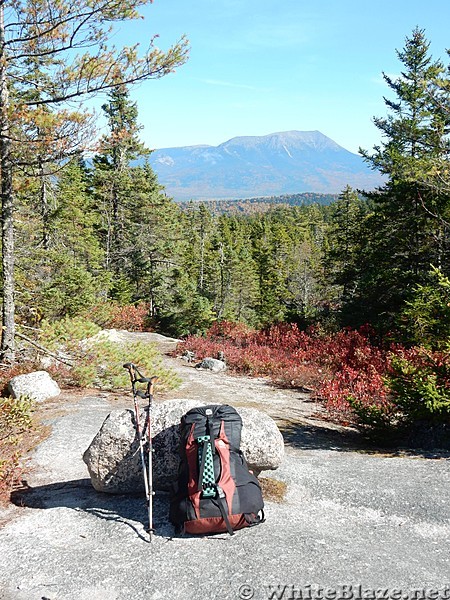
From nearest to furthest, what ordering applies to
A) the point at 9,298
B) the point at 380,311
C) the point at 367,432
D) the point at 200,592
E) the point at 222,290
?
the point at 200,592, the point at 367,432, the point at 9,298, the point at 380,311, the point at 222,290

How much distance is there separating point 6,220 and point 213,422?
732 cm

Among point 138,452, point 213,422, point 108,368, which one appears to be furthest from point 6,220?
point 213,422

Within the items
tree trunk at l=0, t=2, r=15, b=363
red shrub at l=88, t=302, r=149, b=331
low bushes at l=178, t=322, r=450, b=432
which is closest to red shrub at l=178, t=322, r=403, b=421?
low bushes at l=178, t=322, r=450, b=432

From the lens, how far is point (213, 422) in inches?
188

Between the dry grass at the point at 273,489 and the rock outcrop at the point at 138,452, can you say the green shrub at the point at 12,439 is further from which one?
the dry grass at the point at 273,489

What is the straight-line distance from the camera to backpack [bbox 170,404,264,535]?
4387 millimetres

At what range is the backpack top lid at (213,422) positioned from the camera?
4.73 meters

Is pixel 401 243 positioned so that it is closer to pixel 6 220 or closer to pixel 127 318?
pixel 6 220

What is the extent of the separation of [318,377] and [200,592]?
36.5 ft

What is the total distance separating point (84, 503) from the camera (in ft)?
17.9

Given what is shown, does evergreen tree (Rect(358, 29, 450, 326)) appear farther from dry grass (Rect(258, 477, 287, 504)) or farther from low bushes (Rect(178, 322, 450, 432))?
dry grass (Rect(258, 477, 287, 504))

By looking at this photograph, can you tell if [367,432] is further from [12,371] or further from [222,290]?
[222,290]

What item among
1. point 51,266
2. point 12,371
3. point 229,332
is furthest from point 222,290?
point 12,371

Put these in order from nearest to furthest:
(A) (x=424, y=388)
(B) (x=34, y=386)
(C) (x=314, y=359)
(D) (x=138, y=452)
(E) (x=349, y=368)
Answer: (D) (x=138, y=452)
(A) (x=424, y=388)
(B) (x=34, y=386)
(E) (x=349, y=368)
(C) (x=314, y=359)
